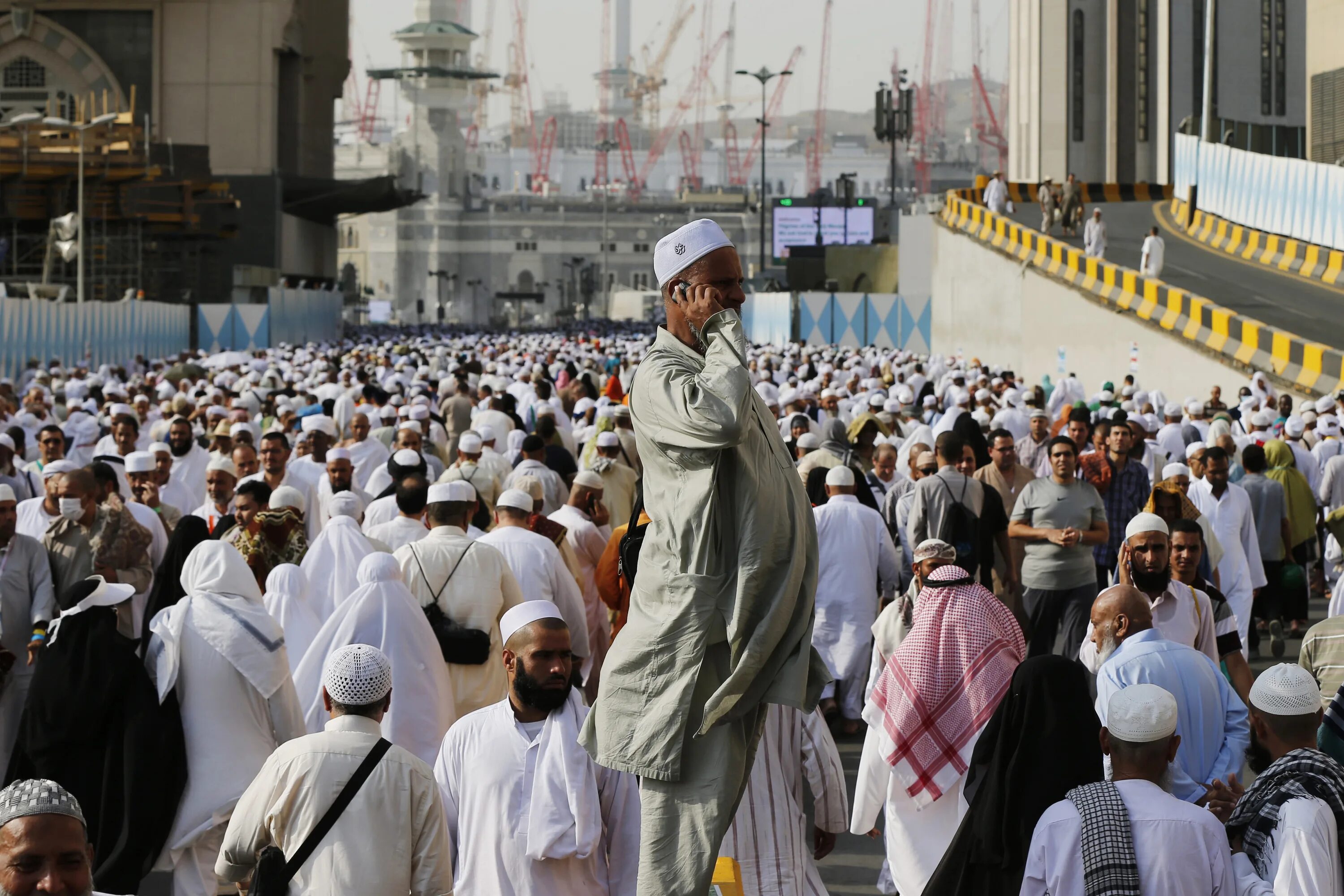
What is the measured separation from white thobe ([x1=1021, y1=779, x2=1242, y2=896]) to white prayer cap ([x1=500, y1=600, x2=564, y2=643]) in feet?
4.80

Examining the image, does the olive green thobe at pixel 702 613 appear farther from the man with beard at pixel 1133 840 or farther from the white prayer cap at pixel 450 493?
the white prayer cap at pixel 450 493

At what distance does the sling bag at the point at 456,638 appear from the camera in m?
6.91

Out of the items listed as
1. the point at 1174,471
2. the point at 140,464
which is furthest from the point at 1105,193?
the point at 140,464

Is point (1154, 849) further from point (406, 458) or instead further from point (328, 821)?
point (406, 458)

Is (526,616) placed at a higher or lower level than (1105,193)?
lower

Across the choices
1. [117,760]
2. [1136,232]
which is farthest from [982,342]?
[117,760]

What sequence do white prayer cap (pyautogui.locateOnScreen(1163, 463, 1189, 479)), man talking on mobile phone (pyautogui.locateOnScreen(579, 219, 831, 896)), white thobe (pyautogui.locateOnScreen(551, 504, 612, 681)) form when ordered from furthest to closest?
1. white prayer cap (pyautogui.locateOnScreen(1163, 463, 1189, 479))
2. white thobe (pyautogui.locateOnScreen(551, 504, 612, 681))
3. man talking on mobile phone (pyautogui.locateOnScreen(579, 219, 831, 896))

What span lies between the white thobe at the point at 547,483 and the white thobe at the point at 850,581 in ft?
5.89

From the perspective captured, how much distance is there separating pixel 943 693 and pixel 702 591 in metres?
2.71

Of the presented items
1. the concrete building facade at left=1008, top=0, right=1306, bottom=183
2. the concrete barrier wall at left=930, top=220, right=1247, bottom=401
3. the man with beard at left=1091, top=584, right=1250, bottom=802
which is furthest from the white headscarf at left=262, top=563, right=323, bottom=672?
the concrete building facade at left=1008, top=0, right=1306, bottom=183

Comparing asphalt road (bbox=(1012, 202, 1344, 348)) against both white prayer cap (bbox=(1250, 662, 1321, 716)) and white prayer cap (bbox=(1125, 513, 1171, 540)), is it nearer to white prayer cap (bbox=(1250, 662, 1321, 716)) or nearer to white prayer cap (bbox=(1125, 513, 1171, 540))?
white prayer cap (bbox=(1125, 513, 1171, 540))

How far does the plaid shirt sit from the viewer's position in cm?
1105

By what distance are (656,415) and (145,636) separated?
3761 mm

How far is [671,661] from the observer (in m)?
3.51
